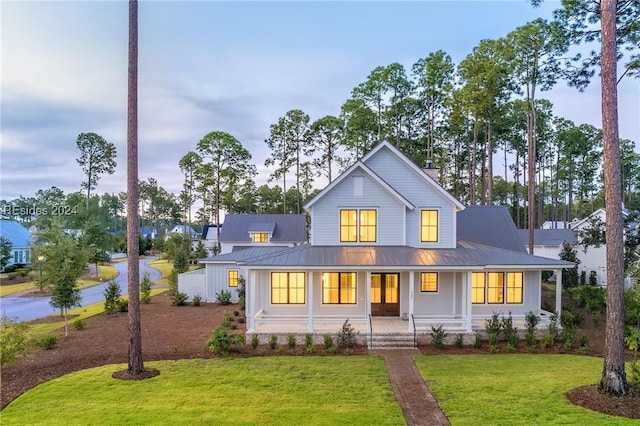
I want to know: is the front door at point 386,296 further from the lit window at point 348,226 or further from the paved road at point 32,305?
the paved road at point 32,305

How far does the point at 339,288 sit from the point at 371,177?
5.07 metres

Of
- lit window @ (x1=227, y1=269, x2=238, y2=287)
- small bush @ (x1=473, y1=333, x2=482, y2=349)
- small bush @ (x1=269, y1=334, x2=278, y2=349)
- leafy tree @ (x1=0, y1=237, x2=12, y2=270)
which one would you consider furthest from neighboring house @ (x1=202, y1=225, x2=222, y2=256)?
small bush @ (x1=473, y1=333, x2=482, y2=349)

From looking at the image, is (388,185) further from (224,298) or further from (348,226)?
(224,298)

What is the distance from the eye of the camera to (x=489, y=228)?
2123cm

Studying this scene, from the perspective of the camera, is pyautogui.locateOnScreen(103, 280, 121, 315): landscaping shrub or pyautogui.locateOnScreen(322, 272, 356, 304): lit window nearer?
pyautogui.locateOnScreen(322, 272, 356, 304): lit window

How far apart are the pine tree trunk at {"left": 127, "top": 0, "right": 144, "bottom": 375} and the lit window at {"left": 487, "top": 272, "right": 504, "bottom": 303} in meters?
13.7

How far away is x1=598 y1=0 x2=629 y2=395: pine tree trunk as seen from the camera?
889cm

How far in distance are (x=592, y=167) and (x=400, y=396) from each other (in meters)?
57.7

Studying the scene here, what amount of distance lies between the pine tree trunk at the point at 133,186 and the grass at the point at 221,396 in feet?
3.02

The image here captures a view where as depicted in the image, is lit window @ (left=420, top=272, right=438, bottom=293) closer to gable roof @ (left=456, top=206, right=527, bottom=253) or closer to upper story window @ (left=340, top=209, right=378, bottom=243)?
upper story window @ (left=340, top=209, right=378, bottom=243)

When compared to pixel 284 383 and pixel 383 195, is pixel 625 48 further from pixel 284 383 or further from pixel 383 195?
pixel 284 383

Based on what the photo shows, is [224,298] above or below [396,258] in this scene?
below

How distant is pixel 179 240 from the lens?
150ft

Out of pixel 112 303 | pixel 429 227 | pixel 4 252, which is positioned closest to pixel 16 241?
pixel 4 252
